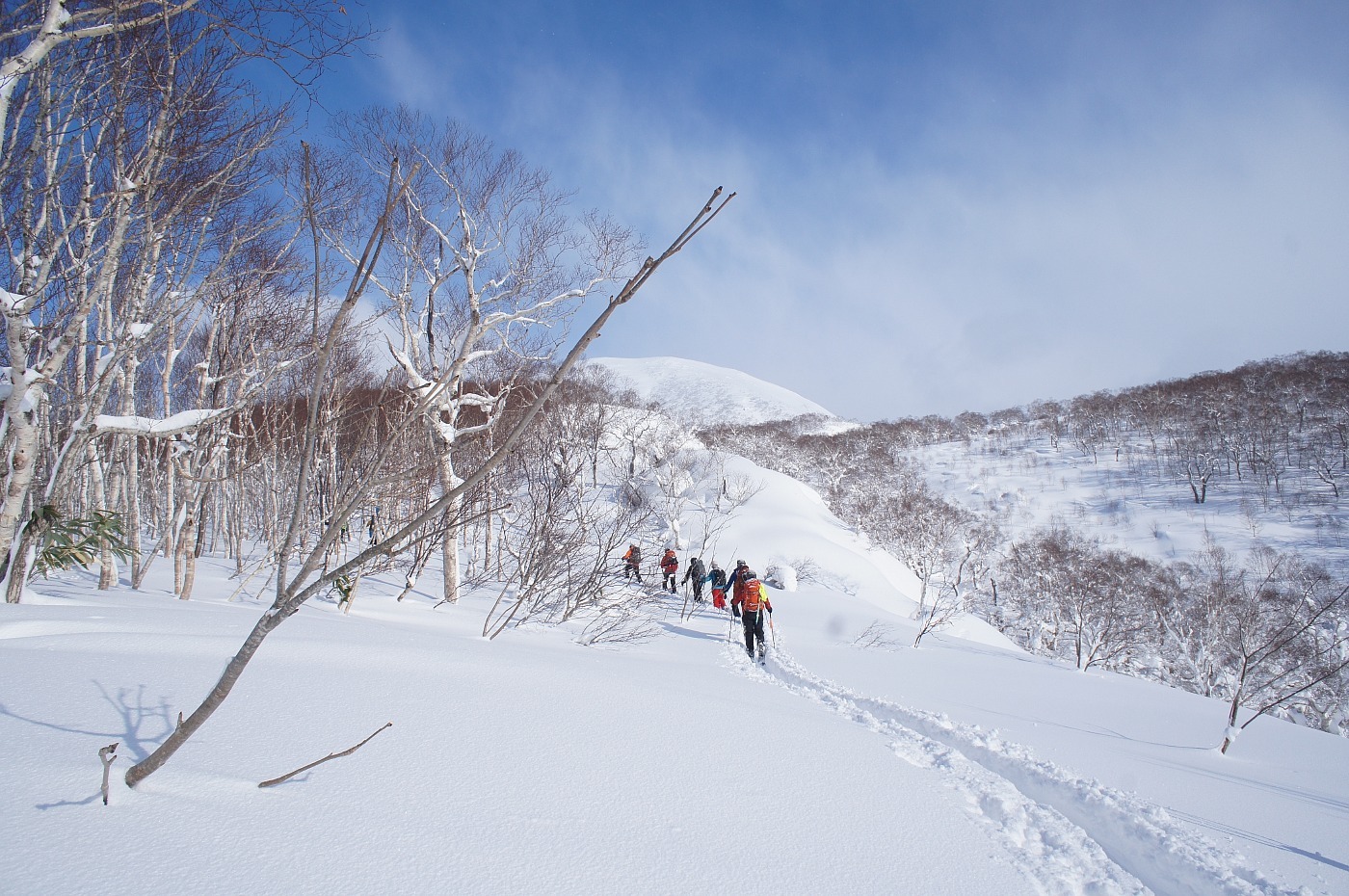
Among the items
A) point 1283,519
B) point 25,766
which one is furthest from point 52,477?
point 1283,519

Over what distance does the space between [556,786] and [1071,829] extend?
3136 millimetres

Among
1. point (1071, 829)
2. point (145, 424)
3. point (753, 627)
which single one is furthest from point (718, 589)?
point (145, 424)

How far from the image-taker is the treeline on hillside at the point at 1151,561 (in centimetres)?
2606

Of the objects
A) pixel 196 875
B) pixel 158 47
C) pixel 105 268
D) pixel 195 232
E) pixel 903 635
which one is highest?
pixel 158 47

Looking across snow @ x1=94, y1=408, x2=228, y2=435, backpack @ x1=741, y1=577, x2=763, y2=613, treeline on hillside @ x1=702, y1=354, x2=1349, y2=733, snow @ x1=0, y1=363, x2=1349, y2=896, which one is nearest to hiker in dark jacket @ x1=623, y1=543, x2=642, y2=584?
backpack @ x1=741, y1=577, x2=763, y2=613

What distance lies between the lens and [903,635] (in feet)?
43.5

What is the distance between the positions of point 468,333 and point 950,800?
9.48m

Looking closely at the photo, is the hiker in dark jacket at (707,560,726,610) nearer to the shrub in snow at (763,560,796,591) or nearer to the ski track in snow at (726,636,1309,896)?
the shrub in snow at (763,560,796,591)

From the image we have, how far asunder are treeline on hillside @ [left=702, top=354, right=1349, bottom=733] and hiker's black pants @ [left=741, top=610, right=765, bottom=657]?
5.23 metres

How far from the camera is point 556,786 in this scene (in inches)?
72.5

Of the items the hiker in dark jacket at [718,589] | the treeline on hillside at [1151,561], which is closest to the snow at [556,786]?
the treeline on hillside at [1151,561]

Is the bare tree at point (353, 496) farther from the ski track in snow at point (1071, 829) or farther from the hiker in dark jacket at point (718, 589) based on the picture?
the hiker in dark jacket at point (718, 589)

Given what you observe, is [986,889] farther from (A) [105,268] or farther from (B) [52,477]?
(B) [52,477]

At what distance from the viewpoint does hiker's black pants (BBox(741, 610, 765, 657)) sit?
8891 millimetres
